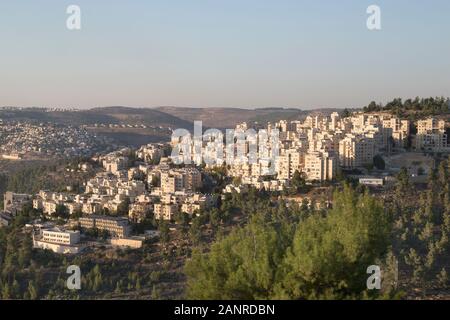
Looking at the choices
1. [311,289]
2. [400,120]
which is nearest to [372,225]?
[311,289]

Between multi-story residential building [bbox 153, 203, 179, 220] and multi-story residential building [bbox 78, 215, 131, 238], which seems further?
multi-story residential building [bbox 153, 203, 179, 220]

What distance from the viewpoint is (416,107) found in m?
24.7

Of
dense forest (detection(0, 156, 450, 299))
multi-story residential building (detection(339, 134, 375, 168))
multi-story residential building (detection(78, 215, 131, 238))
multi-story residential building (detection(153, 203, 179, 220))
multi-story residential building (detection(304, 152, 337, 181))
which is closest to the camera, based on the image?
dense forest (detection(0, 156, 450, 299))

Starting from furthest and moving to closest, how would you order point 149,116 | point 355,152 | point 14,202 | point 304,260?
point 149,116
point 14,202
point 355,152
point 304,260

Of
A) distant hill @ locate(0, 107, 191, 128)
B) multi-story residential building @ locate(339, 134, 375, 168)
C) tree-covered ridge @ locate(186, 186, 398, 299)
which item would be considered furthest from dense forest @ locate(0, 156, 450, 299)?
distant hill @ locate(0, 107, 191, 128)

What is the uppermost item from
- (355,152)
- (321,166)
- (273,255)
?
(355,152)

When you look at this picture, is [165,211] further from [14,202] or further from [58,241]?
[14,202]

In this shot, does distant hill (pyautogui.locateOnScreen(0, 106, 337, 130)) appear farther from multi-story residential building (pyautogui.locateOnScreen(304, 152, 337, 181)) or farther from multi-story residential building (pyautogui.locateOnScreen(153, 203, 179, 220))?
multi-story residential building (pyautogui.locateOnScreen(153, 203, 179, 220))

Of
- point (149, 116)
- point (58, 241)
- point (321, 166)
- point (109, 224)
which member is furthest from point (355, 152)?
point (149, 116)

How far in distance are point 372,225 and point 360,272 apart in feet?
2.10

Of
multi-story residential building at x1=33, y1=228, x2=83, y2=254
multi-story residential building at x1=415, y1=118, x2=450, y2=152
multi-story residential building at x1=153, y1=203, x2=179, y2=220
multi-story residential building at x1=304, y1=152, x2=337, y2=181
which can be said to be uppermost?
multi-story residential building at x1=415, y1=118, x2=450, y2=152

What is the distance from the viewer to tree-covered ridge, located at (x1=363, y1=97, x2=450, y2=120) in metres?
23.5

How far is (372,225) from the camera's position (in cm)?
586
